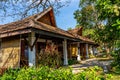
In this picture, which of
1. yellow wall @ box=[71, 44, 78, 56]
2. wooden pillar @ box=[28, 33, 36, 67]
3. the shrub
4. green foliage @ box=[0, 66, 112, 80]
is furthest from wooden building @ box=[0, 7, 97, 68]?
yellow wall @ box=[71, 44, 78, 56]

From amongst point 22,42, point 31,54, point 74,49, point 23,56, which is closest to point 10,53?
point 23,56

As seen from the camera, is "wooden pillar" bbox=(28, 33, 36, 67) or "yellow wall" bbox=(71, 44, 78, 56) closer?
"wooden pillar" bbox=(28, 33, 36, 67)

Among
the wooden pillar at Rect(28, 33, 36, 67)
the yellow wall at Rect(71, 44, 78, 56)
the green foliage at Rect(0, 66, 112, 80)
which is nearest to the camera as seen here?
the green foliage at Rect(0, 66, 112, 80)

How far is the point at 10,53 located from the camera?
17.2 m

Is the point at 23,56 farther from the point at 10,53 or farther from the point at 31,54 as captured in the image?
the point at 31,54

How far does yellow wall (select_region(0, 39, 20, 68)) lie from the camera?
55.1ft

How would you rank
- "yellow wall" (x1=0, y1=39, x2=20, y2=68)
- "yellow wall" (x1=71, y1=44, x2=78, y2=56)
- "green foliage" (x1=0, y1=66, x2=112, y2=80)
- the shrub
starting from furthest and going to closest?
"yellow wall" (x1=71, y1=44, x2=78, y2=56) < "yellow wall" (x1=0, y1=39, x2=20, y2=68) < the shrub < "green foliage" (x1=0, y1=66, x2=112, y2=80)

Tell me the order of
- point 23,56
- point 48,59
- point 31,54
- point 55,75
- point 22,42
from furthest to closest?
point 23,56 < point 22,42 < point 31,54 < point 48,59 < point 55,75

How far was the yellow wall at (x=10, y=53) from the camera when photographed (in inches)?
661

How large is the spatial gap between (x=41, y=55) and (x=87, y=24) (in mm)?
34297

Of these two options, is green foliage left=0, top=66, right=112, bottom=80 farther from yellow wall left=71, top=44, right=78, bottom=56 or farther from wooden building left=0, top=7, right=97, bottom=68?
yellow wall left=71, top=44, right=78, bottom=56

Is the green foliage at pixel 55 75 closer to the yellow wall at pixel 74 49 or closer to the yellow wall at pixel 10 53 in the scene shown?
the yellow wall at pixel 10 53

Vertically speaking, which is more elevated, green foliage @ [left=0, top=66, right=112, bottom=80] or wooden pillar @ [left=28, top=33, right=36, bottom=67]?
wooden pillar @ [left=28, top=33, right=36, bottom=67]

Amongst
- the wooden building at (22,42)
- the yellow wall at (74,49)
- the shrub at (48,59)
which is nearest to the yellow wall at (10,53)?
the wooden building at (22,42)
